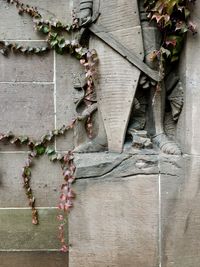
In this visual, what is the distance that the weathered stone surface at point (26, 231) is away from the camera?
3.96 metres

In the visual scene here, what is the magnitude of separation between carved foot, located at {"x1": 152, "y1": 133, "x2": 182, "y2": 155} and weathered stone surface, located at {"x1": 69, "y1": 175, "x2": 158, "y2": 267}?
0.73 ft

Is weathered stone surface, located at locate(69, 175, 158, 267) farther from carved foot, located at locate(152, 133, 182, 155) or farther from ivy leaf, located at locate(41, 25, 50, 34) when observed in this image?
ivy leaf, located at locate(41, 25, 50, 34)

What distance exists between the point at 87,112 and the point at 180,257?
4.44 ft

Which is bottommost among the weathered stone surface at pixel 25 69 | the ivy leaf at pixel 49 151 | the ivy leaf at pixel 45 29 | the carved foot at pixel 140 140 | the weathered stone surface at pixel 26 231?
the weathered stone surface at pixel 26 231

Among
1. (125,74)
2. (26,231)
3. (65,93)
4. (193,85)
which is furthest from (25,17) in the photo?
(26,231)

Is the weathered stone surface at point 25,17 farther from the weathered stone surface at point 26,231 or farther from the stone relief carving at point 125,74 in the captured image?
the weathered stone surface at point 26,231

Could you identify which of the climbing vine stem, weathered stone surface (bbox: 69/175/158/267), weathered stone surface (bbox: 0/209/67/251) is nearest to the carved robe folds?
the climbing vine stem

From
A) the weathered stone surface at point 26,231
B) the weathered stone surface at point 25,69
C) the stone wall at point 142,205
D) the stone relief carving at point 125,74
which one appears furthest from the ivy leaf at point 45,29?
the weathered stone surface at point 26,231

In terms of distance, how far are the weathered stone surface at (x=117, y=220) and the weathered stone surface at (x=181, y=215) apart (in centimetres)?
8

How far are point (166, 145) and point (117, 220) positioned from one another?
684mm

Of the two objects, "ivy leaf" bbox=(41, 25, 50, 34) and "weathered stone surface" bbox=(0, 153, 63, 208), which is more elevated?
"ivy leaf" bbox=(41, 25, 50, 34)

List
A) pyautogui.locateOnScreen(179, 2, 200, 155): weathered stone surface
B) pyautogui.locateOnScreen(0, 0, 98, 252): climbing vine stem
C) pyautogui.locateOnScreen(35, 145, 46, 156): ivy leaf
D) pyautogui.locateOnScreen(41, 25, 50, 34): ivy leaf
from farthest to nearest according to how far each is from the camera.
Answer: pyautogui.locateOnScreen(35, 145, 46, 156): ivy leaf < pyautogui.locateOnScreen(41, 25, 50, 34): ivy leaf < pyautogui.locateOnScreen(0, 0, 98, 252): climbing vine stem < pyautogui.locateOnScreen(179, 2, 200, 155): weathered stone surface

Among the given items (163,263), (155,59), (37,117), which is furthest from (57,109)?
(163,263)

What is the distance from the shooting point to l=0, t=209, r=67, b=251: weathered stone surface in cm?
396
